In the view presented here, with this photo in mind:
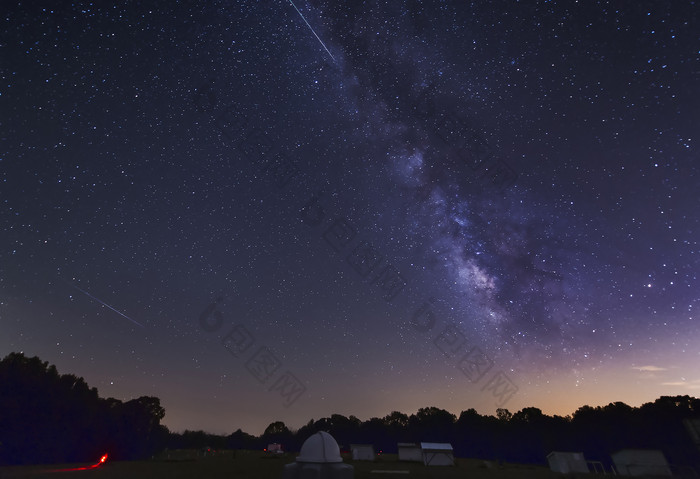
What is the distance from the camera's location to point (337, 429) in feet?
389

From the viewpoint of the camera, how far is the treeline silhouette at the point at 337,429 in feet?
158

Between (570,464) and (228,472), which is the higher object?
(570,464)

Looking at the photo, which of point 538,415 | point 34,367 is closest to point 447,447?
point 34,367

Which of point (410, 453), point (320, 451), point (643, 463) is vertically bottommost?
point (320, 451)

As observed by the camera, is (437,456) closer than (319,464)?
No

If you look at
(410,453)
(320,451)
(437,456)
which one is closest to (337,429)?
(410,453)

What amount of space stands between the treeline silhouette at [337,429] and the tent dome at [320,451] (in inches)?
2063

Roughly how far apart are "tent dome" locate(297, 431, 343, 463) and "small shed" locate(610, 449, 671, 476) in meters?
35.9

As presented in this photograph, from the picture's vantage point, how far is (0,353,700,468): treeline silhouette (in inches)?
1898

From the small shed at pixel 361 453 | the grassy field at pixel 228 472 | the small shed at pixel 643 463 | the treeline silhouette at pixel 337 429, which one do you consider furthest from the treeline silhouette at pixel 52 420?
the small shed at pixel 643 463

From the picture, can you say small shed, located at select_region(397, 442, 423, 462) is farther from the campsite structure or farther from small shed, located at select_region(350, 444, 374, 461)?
the campsite structure

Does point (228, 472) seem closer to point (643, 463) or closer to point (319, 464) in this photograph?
point (319, 464)

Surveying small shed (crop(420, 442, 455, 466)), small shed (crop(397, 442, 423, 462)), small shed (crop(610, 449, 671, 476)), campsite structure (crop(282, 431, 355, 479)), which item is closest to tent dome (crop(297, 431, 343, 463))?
campsite structure (crop(282, 431, 355, 479))

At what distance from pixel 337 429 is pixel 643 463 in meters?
101
